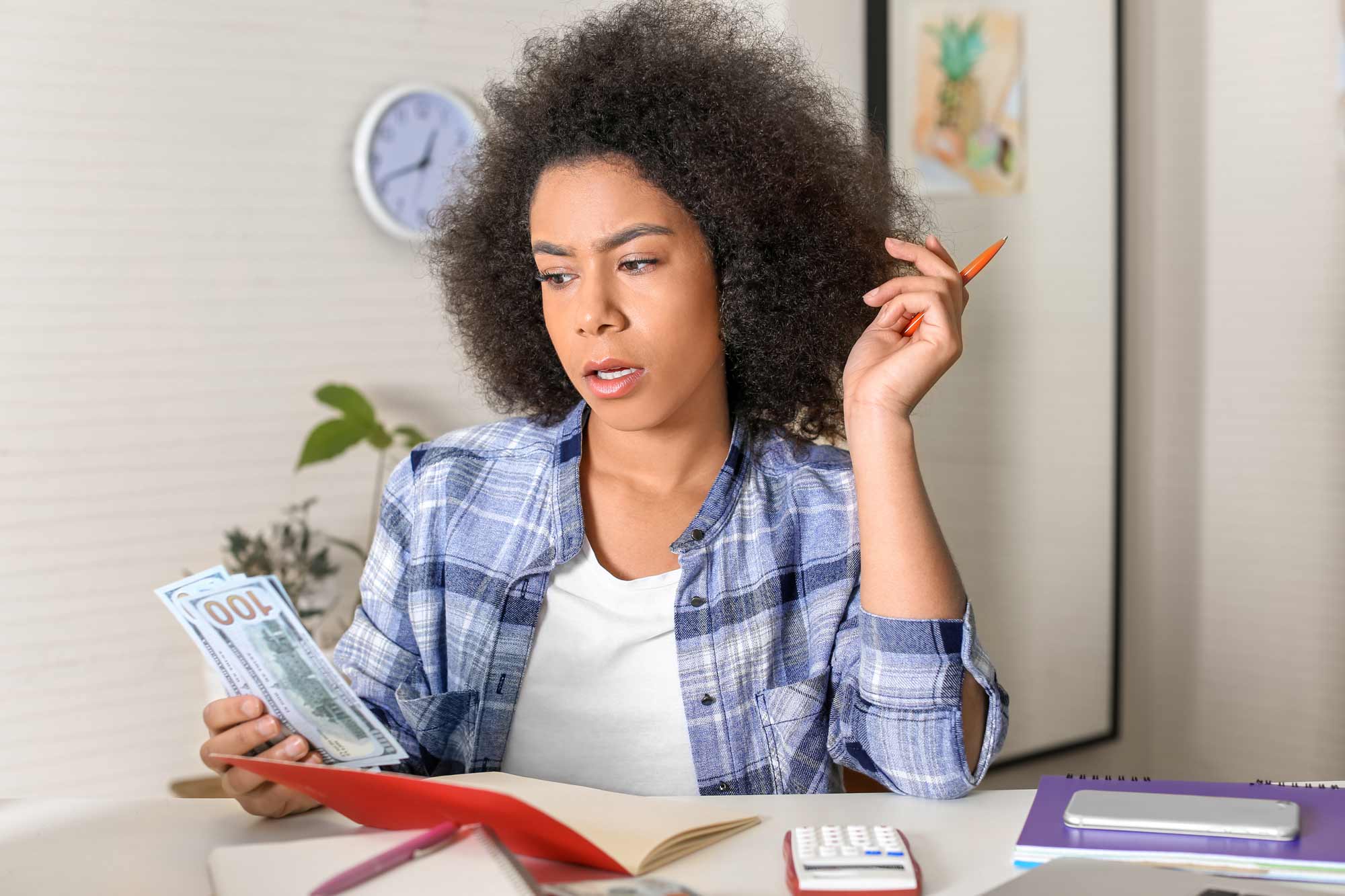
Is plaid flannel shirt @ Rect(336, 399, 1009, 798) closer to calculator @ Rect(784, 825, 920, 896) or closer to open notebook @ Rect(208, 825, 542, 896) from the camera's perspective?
calculator @ Rect(784, 825, 920, 896)

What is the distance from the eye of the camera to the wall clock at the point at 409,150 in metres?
2.76

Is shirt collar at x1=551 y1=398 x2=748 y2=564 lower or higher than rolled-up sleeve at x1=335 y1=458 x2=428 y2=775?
higher

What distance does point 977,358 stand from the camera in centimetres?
271

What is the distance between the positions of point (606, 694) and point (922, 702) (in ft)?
1.19

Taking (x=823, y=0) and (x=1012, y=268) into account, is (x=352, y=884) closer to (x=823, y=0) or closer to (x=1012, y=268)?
(x=823, y=0)

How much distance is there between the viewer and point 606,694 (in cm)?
131

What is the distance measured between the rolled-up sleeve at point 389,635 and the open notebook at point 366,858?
43 cm

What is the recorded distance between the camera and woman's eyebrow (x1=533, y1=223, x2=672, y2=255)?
124cm

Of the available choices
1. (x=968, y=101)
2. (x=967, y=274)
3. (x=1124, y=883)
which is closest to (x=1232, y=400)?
(x=968, y=101)

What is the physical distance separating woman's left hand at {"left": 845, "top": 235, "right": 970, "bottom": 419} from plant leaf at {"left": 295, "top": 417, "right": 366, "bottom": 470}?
153cm

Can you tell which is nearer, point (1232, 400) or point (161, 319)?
point (161, 319)

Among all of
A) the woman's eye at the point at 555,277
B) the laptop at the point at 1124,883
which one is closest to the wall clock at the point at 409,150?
the woman's eye at the point at 555,277

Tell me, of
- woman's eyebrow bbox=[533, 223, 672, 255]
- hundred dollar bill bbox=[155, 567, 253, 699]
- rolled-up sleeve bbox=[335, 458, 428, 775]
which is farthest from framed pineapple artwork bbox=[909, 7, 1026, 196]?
hundred dollar bill bbox=[155, 567, 253, 699]

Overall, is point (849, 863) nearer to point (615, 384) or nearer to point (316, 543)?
point (615, 384)
